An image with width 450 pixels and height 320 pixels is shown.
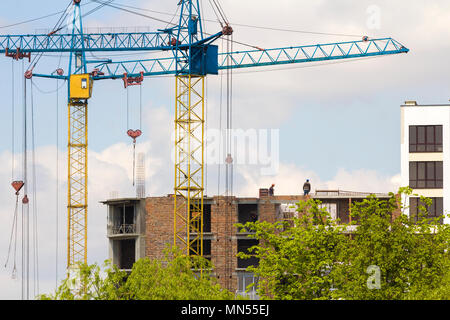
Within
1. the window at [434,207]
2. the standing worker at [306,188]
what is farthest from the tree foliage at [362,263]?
the standing worker at [306,188]

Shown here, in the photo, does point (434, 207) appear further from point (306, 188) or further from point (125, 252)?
point (125, 252)

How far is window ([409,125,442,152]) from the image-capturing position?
99.5 meters

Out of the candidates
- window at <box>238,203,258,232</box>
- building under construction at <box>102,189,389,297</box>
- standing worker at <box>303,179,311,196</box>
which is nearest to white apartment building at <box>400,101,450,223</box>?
building under construction at <box>102,189,389,297</box>

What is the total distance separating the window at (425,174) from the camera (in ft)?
326

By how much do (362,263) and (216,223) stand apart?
4957cm

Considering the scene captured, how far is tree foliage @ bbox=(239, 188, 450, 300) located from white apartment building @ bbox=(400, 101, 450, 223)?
32175 mm

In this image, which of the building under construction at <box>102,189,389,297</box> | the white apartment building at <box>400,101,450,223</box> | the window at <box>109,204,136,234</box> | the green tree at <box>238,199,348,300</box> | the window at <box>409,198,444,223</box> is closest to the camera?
the green tree at <box>238,199,348,300</box>

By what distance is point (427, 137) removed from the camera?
99.6 m

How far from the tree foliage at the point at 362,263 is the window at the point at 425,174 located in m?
32.1

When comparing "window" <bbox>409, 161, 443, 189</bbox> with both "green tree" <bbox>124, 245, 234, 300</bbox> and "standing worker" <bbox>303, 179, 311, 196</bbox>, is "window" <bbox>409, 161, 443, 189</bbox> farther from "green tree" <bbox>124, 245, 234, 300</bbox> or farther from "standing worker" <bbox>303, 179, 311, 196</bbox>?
"green tree" <bbox>124, 245, 234, 300</bbox>

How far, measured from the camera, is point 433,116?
9944cm

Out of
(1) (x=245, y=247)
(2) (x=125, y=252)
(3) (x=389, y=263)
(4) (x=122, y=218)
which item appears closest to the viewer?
(3) (x=389, y=263)

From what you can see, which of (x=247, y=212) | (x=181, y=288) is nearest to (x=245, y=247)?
(x=247, y=212)
